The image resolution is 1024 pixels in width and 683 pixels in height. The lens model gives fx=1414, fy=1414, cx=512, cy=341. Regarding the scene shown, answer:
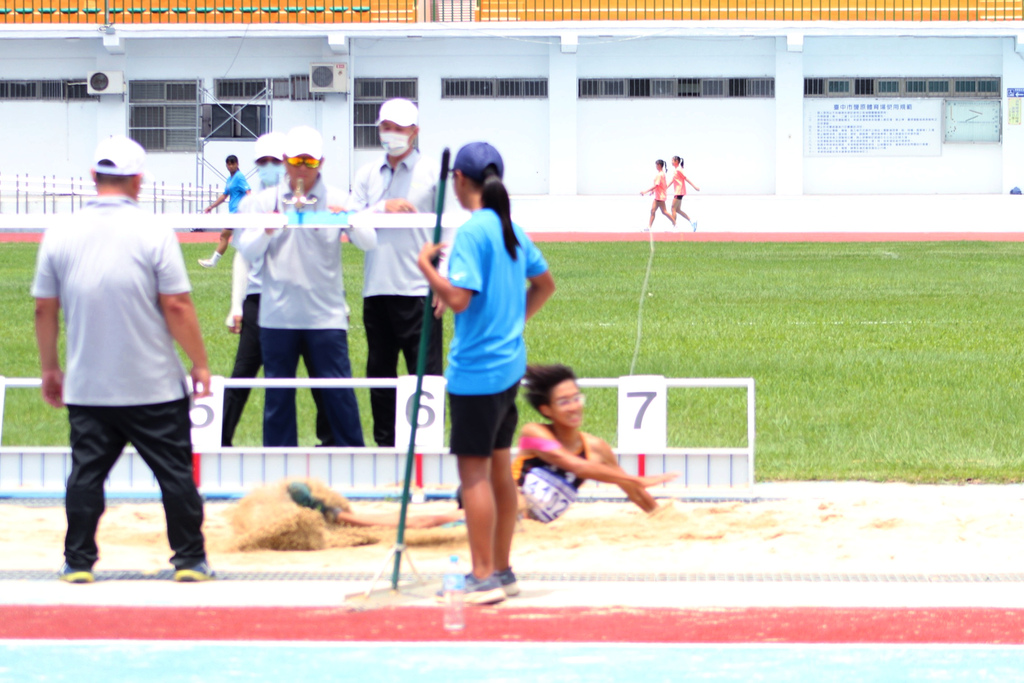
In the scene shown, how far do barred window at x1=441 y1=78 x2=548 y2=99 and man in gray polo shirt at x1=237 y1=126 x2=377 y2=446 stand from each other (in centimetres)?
3338

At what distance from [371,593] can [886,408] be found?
5752 millimetres

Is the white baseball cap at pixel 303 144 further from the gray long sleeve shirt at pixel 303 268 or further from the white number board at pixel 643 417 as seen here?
the white number board at pixel 643 417

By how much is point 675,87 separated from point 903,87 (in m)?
6.55

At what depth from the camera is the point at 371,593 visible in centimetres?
548

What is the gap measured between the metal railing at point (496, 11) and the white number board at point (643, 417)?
3392cm

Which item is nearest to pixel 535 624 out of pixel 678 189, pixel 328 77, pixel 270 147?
pixel 270 147

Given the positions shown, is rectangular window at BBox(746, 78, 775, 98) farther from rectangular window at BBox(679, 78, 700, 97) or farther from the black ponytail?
the black ponytail

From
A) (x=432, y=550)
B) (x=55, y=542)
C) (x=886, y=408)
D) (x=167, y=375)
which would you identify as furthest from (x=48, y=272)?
(x=886, y=408)

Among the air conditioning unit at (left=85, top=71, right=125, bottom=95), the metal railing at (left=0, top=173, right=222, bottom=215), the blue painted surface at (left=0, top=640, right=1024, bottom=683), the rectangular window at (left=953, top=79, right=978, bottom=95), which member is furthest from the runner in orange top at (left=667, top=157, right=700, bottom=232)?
the blue painted surface at (left=0, top=640, right=1024, bottom=683)

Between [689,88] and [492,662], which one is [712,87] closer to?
[689,88]

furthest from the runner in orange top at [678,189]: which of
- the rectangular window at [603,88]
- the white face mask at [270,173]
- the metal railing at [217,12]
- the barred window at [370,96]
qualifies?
the white face mask at [270,173]

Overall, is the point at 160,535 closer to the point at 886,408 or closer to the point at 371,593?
the point at 371,593

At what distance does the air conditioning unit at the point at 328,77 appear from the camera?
39.4 meters

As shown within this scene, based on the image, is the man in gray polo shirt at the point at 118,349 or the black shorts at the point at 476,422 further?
the man in gray polo shirt at the point at 118,349
